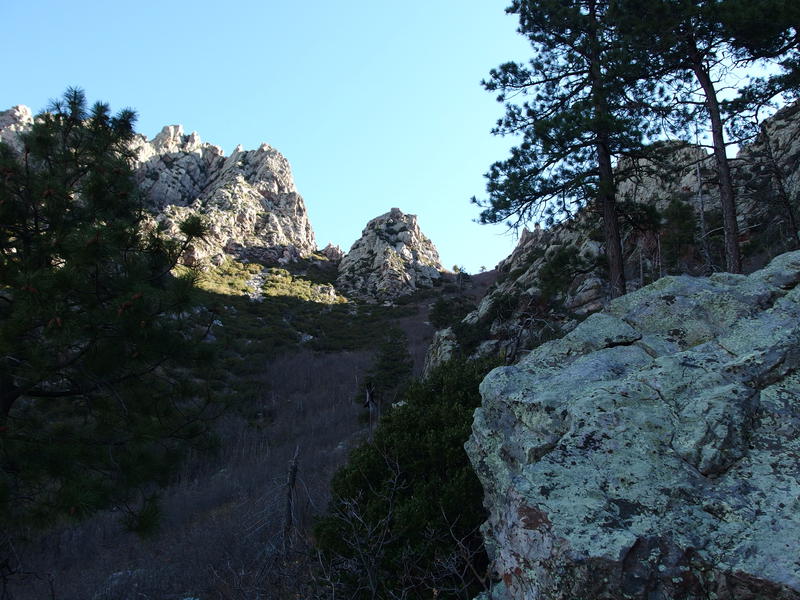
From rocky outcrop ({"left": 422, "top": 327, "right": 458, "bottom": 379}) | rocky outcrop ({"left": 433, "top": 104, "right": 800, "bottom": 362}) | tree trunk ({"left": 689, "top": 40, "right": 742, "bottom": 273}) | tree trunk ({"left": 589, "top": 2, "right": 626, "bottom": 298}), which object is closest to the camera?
tree trunk ({"left": 689, "top": 40, "right": 742, "bottom": 273})

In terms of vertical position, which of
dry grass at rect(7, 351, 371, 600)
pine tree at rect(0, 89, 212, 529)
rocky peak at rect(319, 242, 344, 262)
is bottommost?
dry grass at rect(7, 351, 371, 600)

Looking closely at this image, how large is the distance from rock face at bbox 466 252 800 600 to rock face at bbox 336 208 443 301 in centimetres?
4921

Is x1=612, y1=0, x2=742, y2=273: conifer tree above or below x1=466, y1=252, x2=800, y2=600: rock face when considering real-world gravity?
above

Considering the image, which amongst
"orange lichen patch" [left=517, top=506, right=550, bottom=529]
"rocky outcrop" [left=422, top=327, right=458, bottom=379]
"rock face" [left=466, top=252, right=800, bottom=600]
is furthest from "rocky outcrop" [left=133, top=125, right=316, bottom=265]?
"orange lichen patch" [left=517, top=506, right=550, bottom=529]

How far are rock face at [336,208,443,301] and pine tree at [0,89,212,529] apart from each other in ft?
154

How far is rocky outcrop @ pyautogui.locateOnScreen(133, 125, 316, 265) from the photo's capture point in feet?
181

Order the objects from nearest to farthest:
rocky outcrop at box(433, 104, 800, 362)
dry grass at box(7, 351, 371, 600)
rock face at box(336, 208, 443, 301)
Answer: dry grass at box(7, 351, 371, 600)
rocky outcrop at box(433, 104, 800, 362)
rock face at box(336, 208, 443, 301)

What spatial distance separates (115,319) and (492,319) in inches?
764

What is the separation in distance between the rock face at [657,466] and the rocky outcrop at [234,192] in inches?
1894

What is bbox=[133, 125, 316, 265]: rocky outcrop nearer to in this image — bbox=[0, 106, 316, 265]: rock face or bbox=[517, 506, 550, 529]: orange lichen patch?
bbox=[0, 106, 316, 265]: rock face

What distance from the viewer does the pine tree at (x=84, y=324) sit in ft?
16.4

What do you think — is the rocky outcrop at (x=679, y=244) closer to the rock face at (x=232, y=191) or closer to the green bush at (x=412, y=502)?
the green bush at (x=412, y=502)

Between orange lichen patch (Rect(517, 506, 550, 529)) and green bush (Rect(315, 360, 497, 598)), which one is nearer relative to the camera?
orange lichen patch (Rect(517, 506, 550, 529))

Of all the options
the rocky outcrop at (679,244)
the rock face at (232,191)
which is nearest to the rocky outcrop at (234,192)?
the rock face at (232,191)
